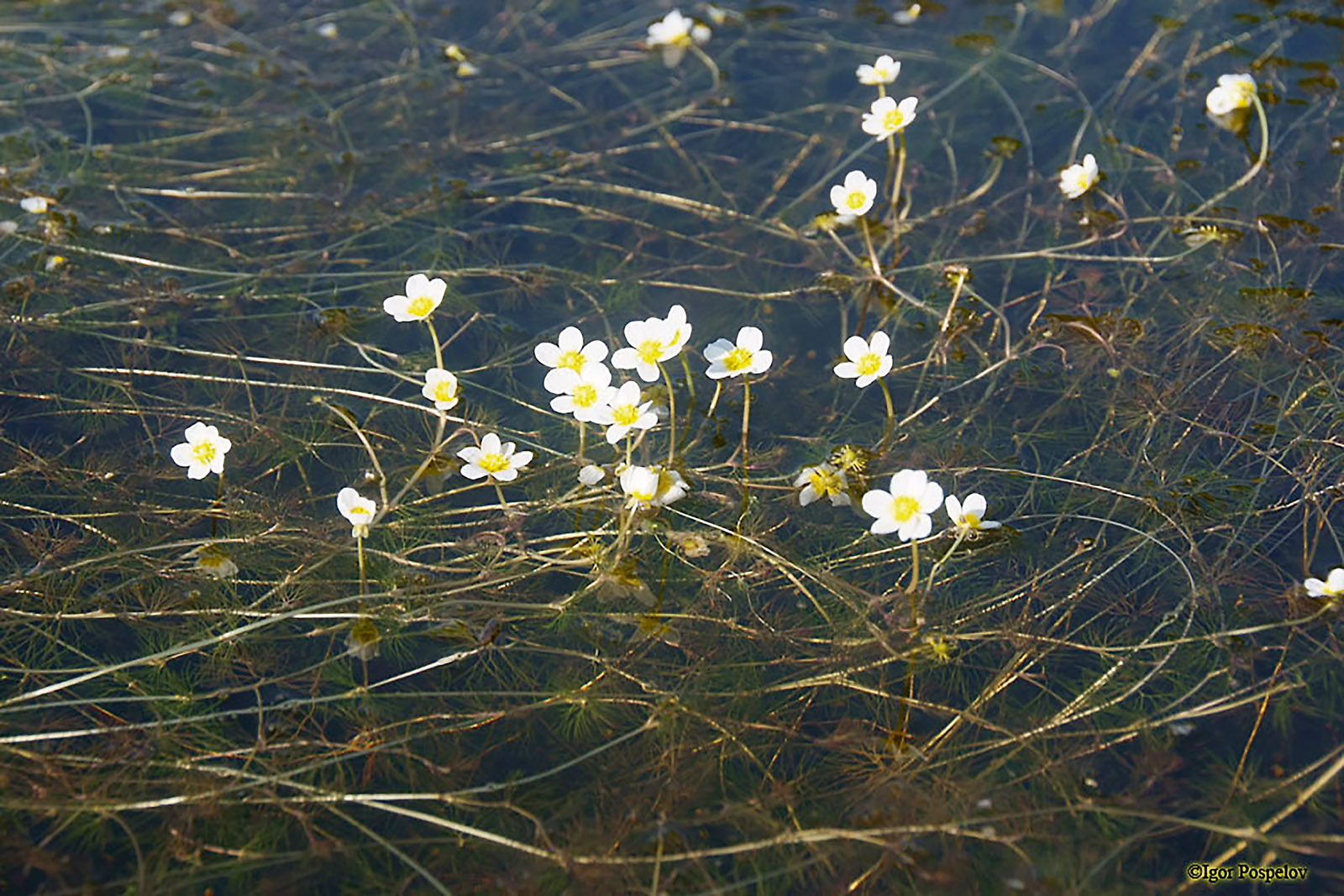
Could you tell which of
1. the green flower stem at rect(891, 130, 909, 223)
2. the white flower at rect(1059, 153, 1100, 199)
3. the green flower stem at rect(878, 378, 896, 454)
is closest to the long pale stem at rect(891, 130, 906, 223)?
the green flower stem at rect(891, 130, 909, 223)

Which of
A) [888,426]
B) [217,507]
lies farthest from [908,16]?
[217,507]

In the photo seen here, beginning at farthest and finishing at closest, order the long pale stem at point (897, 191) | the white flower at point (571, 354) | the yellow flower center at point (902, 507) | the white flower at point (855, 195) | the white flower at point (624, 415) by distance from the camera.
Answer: the long pale stem at point (897, 191) < the white flower at point (855, 195) < the white flower at point (571, 354) < the white flower at point (624, 415) < the yellow flower center at point (902, 507)

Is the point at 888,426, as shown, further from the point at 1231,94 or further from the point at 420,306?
the point at 1231,94

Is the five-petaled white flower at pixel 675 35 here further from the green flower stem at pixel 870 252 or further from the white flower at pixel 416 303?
the white flower at pixel 416 303

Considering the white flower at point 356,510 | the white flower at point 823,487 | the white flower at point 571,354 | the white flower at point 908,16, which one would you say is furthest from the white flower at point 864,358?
the white flower at point 908,16

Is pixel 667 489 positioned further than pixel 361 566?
Yes

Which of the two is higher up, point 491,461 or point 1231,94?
point 1231,94

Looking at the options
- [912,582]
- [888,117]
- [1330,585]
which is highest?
[888,117]
